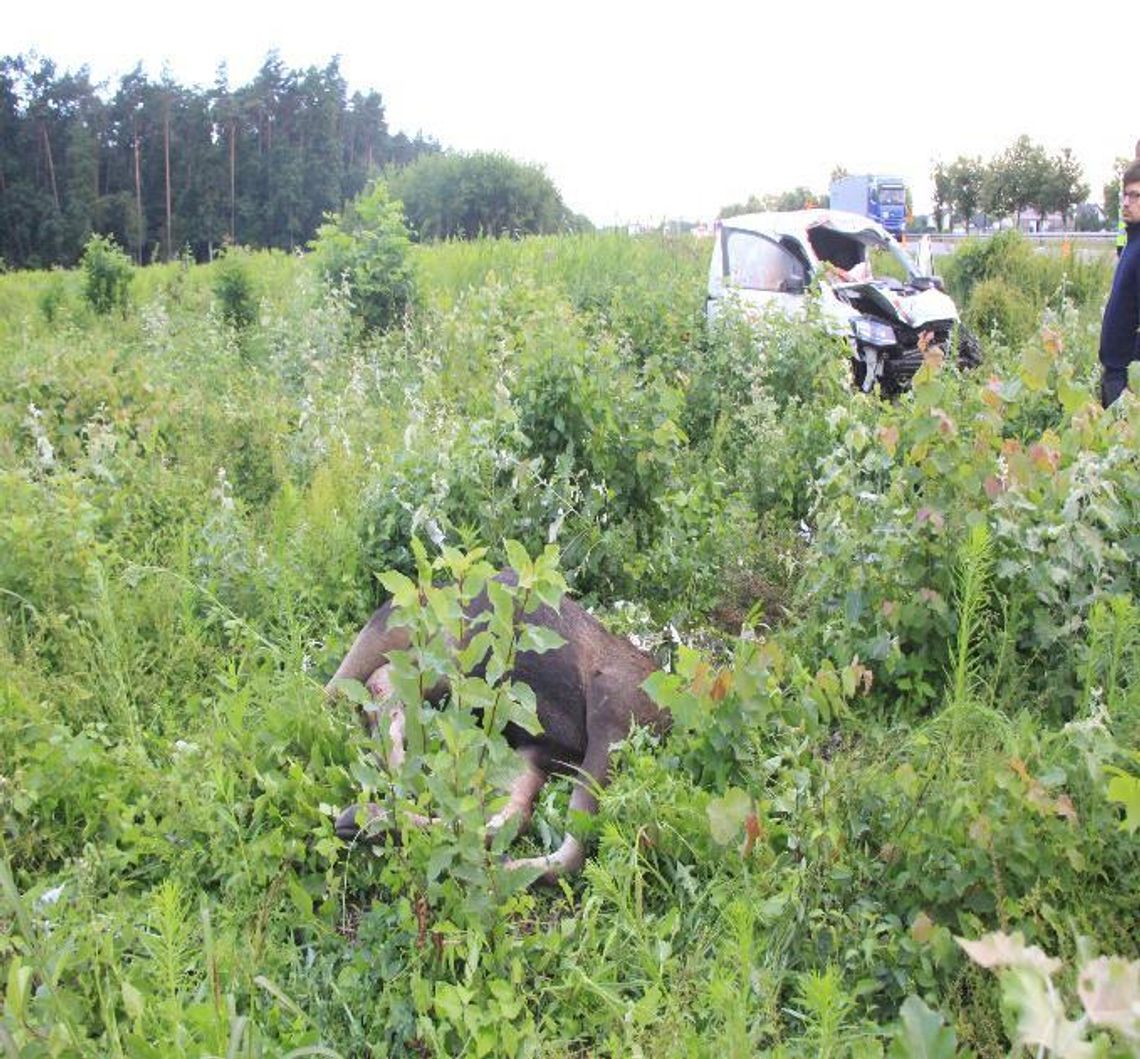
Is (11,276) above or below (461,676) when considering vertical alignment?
above

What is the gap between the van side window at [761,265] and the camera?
10.9 meters

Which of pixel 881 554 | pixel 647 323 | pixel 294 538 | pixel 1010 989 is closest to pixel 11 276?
pixel 647 323

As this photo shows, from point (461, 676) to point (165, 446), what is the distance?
16.7 feet

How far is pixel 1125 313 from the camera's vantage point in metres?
5.58

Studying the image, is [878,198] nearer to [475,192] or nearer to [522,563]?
[475,192]

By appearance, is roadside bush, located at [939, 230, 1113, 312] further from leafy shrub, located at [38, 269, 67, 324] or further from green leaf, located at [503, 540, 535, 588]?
leafy shrub, located at [38, 269, 67, 324]

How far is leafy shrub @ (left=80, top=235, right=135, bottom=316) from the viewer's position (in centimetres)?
1588

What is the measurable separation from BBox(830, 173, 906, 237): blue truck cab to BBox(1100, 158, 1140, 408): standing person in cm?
2209

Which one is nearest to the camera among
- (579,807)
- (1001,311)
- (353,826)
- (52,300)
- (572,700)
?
(353,826)

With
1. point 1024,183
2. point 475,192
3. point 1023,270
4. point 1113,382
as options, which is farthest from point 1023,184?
point 1113,382

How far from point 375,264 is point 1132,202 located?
852 centimetres

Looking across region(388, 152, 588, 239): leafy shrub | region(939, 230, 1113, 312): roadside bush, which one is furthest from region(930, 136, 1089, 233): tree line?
region(939, 230, 1113, 312): roadside bush

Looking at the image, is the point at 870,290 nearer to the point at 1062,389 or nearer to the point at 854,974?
the point at 1062,389

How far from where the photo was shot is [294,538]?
4.89m
